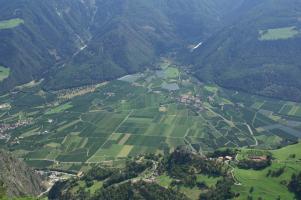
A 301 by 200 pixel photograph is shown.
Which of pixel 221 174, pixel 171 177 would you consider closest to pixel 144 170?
pixel 171 177

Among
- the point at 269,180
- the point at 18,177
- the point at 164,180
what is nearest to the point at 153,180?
the point at 164,180

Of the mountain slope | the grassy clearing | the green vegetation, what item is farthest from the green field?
the mountain slope

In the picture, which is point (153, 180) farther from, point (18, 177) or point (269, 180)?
point (18, 177)

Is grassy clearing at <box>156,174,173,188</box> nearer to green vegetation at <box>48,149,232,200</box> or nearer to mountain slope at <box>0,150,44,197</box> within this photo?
green vegetation at <box>48,149,232,200</box>

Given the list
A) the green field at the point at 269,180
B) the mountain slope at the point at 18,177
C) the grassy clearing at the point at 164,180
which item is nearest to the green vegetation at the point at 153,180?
the grassy clearing at the point at 164,180

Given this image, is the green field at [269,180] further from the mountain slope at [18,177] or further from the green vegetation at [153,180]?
the mountain slope at [18,177]

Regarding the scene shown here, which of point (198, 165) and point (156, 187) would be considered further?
point (198, 165)

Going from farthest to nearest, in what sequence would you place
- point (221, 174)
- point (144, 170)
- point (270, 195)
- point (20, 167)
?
point (20, 167) < point (144, 170) < point (221, 174) < point (270, 195)

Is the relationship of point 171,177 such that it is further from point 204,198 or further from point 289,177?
point 289,177
